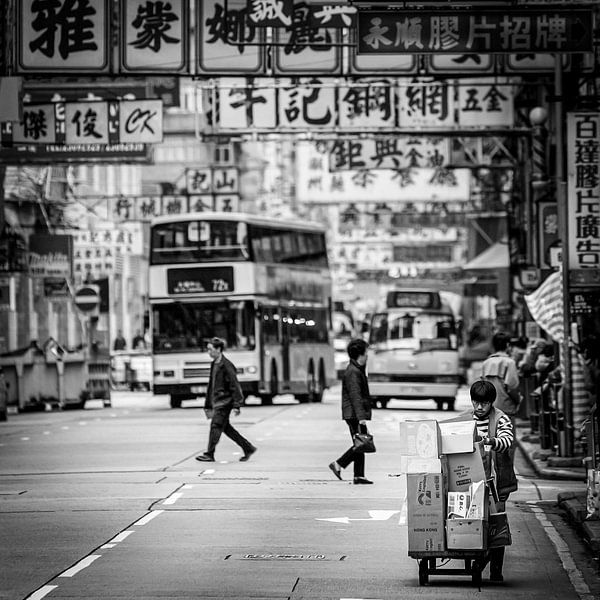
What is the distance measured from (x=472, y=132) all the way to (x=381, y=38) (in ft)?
54.9

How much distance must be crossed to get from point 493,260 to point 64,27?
84.8 ft

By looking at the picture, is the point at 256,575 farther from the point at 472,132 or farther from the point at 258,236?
the point at 258,236

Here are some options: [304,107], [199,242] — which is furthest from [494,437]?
[199,242]

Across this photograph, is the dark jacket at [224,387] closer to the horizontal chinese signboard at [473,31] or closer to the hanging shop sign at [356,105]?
the horizontal chinese signboard at [473,31]

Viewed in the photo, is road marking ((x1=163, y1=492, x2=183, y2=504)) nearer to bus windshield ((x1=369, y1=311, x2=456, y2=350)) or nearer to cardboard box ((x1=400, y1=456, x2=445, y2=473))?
cardboard box ((x1=400, y1=456, x2=445, y2=473))

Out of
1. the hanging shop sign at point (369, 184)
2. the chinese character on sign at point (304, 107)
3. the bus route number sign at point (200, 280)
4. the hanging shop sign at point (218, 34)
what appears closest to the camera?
the hanging shop sign at point (218, 34)

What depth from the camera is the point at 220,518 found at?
15.3 metres

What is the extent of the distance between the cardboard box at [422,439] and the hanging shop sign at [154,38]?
13.7 m

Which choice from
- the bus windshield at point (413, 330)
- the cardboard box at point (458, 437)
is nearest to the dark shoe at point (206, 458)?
the cardboard box at point (458, 437)

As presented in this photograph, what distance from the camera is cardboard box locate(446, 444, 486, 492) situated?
1079cm

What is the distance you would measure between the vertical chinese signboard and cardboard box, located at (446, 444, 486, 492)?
34.6 ft

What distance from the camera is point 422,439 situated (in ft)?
35.3

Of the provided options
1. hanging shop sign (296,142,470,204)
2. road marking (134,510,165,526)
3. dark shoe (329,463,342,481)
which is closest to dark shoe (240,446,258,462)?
dark shoe (329,463,342,481)

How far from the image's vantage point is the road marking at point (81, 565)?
11.7 metres
